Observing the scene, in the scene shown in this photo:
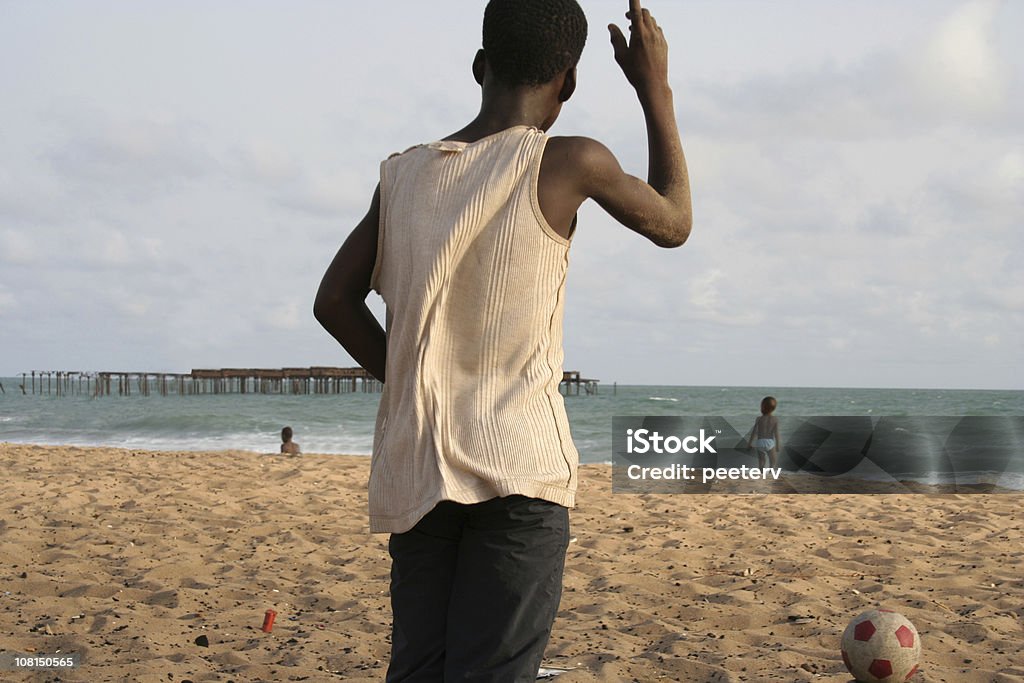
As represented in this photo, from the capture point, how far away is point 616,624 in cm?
495

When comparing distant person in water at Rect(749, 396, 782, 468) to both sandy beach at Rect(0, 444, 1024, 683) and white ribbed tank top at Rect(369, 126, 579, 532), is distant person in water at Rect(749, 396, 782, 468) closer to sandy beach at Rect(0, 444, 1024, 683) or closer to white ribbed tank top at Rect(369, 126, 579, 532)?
sandy beach at Rect(0, 444, 1024, 683)

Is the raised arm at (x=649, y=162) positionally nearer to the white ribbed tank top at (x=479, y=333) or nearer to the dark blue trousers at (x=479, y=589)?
the white ribbed tank top at (x=479, y=333)

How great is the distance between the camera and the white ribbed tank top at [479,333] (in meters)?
1.59

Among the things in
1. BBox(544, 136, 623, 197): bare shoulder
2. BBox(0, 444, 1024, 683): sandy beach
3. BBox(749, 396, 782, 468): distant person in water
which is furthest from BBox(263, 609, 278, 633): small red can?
BBox(749, 396, 782, 468): distant person in water

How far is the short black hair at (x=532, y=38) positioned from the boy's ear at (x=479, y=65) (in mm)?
40

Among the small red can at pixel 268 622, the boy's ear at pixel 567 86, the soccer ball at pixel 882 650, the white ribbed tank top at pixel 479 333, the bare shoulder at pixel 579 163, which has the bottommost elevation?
the small red can at pixel 268 622

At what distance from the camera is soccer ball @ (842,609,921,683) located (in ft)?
11.9

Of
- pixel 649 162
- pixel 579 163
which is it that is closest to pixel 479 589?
pixel 579 163

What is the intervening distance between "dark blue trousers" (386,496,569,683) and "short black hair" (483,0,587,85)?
30.6 inches

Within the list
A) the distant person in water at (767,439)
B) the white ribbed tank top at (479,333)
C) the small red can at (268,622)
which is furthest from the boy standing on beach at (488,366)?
the distant person in water at (767,439)

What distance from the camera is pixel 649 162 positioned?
179 centimetres

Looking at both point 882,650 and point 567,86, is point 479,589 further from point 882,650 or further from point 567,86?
point 882,650

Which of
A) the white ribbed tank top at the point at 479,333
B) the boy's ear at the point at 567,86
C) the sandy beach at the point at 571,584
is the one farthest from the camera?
the sandy beach at the point at 571,584

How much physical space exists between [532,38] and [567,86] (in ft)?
0.40
